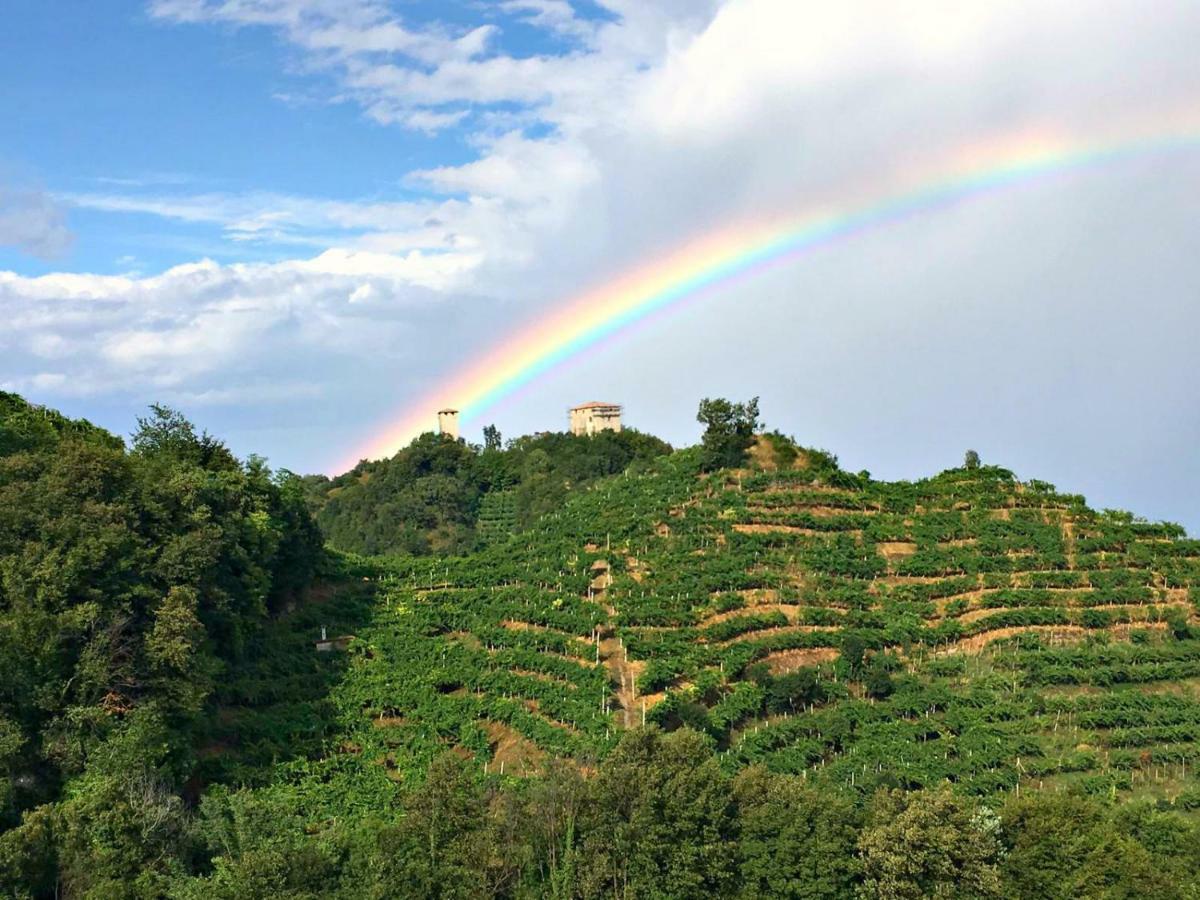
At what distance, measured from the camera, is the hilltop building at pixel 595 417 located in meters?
84.1

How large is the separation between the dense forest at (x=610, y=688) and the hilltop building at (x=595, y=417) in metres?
40.2

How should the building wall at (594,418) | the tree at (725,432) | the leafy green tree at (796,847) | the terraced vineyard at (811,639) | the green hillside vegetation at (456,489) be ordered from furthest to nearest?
the building wall at (594,418), the green hillside vegetation at (456,489), the tree at (725,432), the terraced vineyard at (811,639), the leafy green tree at (796,847)

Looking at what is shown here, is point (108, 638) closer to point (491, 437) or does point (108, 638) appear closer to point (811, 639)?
point (811, 639)

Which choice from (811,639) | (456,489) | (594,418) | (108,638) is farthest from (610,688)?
(594,418)

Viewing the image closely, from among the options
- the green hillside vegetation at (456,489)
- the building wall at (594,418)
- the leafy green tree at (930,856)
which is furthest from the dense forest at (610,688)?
the building wall at (594,418)

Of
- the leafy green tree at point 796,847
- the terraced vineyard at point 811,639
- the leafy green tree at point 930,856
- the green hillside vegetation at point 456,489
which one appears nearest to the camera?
the leafy green tree at point 930,856

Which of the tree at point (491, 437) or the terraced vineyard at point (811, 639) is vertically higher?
the tree at point (491, 437)

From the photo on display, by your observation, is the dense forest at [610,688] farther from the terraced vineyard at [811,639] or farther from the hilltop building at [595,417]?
the hilltop building at [595,417]

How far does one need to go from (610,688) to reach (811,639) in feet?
20.2

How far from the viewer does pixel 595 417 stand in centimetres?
8425

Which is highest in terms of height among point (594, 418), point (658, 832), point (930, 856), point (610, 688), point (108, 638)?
point (594, 418)

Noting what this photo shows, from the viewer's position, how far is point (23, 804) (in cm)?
2005

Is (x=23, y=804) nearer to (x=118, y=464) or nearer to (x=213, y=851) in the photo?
(x=213, y=851)

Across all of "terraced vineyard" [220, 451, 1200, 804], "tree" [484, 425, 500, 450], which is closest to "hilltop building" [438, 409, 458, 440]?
"tree" [484, 425, 500, 450]
